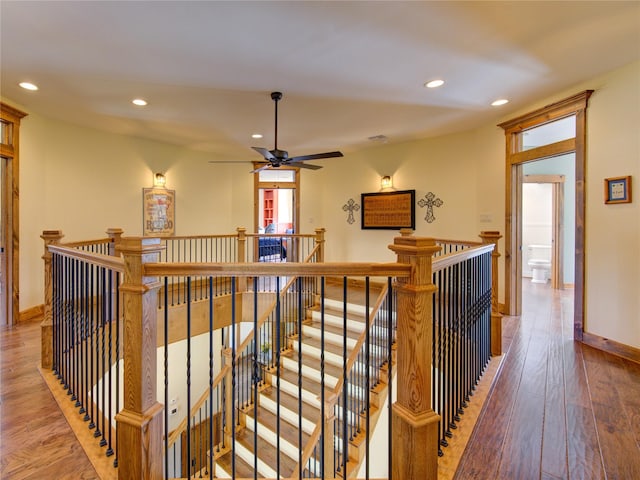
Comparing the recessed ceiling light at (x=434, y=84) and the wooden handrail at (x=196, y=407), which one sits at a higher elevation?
the recessed ceiling light at (x=434, y=84)

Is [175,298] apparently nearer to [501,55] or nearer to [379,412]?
[379,412]

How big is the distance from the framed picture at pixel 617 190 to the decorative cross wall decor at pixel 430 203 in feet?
7.77

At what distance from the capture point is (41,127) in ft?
13.6

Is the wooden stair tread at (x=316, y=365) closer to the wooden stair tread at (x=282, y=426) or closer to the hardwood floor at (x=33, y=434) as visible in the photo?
the wooden stair tread at (x=282, y=426)

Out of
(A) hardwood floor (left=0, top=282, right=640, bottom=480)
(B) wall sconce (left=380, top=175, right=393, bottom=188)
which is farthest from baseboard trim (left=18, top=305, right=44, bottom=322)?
(B) wall sconce (left=380, top=175, right=393, bottom=188)

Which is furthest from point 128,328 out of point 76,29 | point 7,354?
point 7,354

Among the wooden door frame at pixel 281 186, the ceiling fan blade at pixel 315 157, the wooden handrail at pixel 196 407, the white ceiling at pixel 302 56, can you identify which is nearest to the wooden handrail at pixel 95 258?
the white ceiling at pixel 302 56

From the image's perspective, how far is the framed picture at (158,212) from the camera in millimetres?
5438

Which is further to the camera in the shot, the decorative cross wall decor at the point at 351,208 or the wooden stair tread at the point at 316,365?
the decorative cross wall decor at the point at 351,208

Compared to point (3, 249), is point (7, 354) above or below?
below

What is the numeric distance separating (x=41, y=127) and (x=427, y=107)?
16.3ft

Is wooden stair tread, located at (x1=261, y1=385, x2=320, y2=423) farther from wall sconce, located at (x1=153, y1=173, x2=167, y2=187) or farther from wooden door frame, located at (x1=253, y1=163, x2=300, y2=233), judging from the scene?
wall sconce, located at (x1=153, y1=173, x2=167, y2=187)

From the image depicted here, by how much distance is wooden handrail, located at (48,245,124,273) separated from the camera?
147cm

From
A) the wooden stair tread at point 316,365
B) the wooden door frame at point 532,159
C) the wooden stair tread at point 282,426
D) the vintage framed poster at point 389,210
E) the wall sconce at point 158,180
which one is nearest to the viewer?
the wooden door frame at point 532,159
